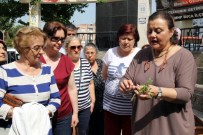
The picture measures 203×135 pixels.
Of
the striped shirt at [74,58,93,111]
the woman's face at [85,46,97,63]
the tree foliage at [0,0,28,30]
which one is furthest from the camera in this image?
the tree foliage at [0,0,28,30]

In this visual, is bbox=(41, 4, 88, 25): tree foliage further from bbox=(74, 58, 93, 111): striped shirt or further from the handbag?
the handbag

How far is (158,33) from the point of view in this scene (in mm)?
2920

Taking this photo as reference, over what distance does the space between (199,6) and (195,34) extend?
1786mm

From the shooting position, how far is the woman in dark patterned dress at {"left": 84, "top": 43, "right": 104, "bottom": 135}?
5.25 metres

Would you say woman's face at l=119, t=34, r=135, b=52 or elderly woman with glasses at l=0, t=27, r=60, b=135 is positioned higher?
woman's face at l=119, t=34, r=135, b=52

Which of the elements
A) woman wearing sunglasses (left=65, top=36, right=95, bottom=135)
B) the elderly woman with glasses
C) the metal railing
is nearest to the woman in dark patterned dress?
woman wearing sunglasses (left=65, top=36, right=95, bottom=135)

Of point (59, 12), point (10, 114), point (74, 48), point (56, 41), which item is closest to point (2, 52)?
point (56, 41)

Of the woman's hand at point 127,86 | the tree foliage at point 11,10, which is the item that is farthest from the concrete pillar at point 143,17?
the tree foliage at point 11,10

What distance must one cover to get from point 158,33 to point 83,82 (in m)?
1.90

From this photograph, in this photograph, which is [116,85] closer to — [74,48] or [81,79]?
[81,79]

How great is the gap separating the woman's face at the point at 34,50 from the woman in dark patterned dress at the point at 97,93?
208 cm

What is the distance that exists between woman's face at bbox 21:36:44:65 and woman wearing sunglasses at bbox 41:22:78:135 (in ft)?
2.10

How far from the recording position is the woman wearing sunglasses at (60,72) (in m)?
3.88

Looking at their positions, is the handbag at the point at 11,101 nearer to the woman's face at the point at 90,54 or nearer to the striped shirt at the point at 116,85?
the striped shirt at the point at 116,85
